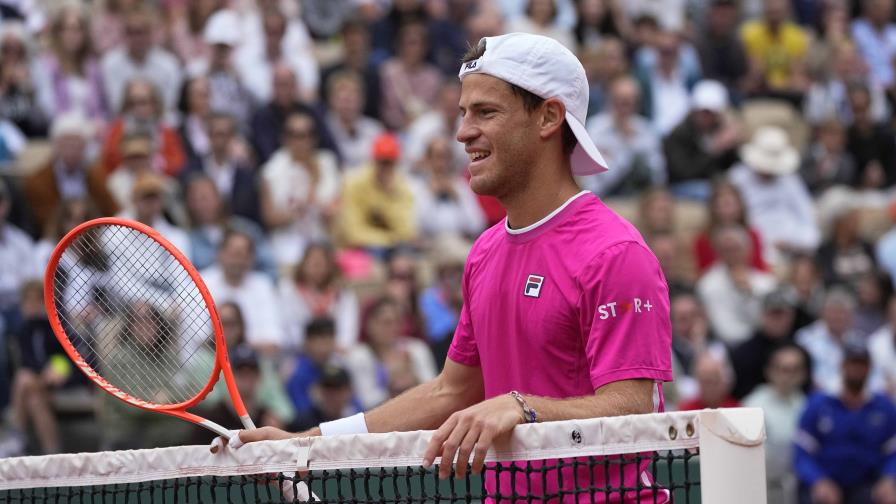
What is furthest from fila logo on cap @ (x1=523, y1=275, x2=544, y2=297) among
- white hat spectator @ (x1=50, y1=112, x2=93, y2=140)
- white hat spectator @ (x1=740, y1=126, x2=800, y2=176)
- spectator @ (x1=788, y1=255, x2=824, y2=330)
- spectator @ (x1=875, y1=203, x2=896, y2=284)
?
white hat spectator @ (x1=740, y1=126, x2=800, y2=176)

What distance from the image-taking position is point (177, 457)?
4270 mm

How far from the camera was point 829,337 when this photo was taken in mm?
11773

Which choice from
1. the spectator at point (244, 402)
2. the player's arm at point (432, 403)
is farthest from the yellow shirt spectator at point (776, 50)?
the player's arm at point (432, 403)

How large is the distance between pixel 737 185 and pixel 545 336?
9.94 meters

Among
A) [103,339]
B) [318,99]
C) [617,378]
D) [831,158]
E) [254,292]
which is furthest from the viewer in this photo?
[831,158]

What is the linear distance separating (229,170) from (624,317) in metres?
8.33

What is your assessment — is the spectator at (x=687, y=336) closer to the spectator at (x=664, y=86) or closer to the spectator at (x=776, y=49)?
the spectator at (x=664, y=86)

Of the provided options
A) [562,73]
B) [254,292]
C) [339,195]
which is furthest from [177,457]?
[339,195]

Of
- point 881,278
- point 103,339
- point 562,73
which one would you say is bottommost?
point 881,278

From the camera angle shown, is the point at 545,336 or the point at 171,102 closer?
the point at 545,336

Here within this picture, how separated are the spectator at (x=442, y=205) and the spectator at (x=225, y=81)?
1.55 metres

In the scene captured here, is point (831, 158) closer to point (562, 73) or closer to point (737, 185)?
point (737, 185)

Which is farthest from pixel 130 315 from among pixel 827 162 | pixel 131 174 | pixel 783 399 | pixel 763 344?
pixel 827 162

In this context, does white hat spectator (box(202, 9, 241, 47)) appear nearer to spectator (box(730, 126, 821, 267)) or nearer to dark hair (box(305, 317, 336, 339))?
dark hair (box(305, 317, 336, 339))
